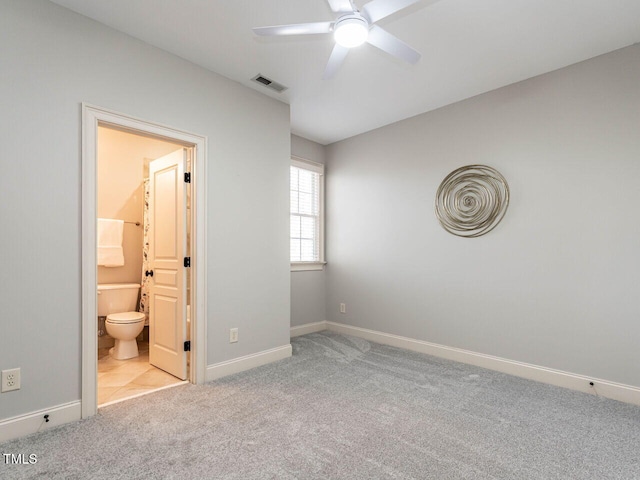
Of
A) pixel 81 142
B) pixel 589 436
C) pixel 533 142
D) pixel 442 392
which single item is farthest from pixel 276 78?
pixel 589 436

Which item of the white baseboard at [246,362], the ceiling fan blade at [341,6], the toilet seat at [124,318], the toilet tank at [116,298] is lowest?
the white baseboard at [246,362]

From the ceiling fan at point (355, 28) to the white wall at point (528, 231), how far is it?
1.68 m

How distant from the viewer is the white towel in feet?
12.9

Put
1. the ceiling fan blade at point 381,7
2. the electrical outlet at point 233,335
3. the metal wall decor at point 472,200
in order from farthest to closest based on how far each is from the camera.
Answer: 1. the metal wall decor at point 472,200
2. the electrical outlet at point 233,335
3. the ceiling fan blade at point 381,7

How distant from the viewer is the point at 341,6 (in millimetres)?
1748

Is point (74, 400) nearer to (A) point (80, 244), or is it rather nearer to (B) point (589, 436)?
(A) point (80, 244)

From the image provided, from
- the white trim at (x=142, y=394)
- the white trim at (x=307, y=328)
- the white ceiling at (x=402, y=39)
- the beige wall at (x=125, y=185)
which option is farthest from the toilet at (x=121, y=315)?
the white ceiling at (x=402, y=39)

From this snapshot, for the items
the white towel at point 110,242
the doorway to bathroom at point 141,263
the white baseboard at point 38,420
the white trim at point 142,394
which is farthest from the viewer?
the white towel at point 110,242

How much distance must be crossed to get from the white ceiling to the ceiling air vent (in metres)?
0.07

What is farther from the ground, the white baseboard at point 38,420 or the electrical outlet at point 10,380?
the electrical outlet at point 10,380

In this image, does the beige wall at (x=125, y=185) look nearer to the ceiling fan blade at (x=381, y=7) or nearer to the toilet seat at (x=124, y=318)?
the toilet seat at (x=124, y=318)

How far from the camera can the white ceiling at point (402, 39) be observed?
2213 millimetres

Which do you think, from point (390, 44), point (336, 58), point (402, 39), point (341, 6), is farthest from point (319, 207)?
point (341, 6)

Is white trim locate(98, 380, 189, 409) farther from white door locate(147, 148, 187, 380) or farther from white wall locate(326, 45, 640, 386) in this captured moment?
white wall locate(326, 45, 640, 386)
